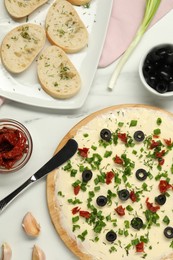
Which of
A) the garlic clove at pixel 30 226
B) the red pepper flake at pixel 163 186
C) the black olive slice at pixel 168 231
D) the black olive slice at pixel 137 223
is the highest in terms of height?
the garlic clove at pixel 30 226

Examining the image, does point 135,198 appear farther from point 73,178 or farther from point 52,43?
point 52,43

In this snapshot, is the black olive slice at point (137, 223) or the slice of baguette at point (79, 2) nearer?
the black olive slice at point (137, 223)

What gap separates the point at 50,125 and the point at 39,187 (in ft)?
0.71

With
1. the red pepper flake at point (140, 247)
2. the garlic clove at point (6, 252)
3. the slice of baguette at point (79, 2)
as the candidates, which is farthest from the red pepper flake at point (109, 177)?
the slice of baguette at point (79, 2)

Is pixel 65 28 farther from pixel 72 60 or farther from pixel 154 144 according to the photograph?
pixel 154 144

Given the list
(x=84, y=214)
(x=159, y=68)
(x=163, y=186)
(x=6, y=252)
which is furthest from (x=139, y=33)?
(x=6, y=252)

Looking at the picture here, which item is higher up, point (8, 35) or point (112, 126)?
point (8, 35)

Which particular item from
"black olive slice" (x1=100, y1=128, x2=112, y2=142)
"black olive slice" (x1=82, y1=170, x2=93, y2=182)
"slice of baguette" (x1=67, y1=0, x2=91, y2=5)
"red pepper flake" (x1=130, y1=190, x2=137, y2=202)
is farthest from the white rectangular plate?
"red pepper flake" (x1=130, y1=190, x2=137, y2=202)

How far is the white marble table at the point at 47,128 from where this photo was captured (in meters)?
2.34

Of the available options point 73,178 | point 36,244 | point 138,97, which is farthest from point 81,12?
point 36,244

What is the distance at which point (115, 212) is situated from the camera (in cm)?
230

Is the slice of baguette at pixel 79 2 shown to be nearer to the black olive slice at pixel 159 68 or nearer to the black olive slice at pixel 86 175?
the black olive slice at pixel 159 68

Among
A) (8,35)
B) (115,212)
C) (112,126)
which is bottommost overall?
(115,212)

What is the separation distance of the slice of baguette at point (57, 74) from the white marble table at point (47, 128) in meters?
0.09
